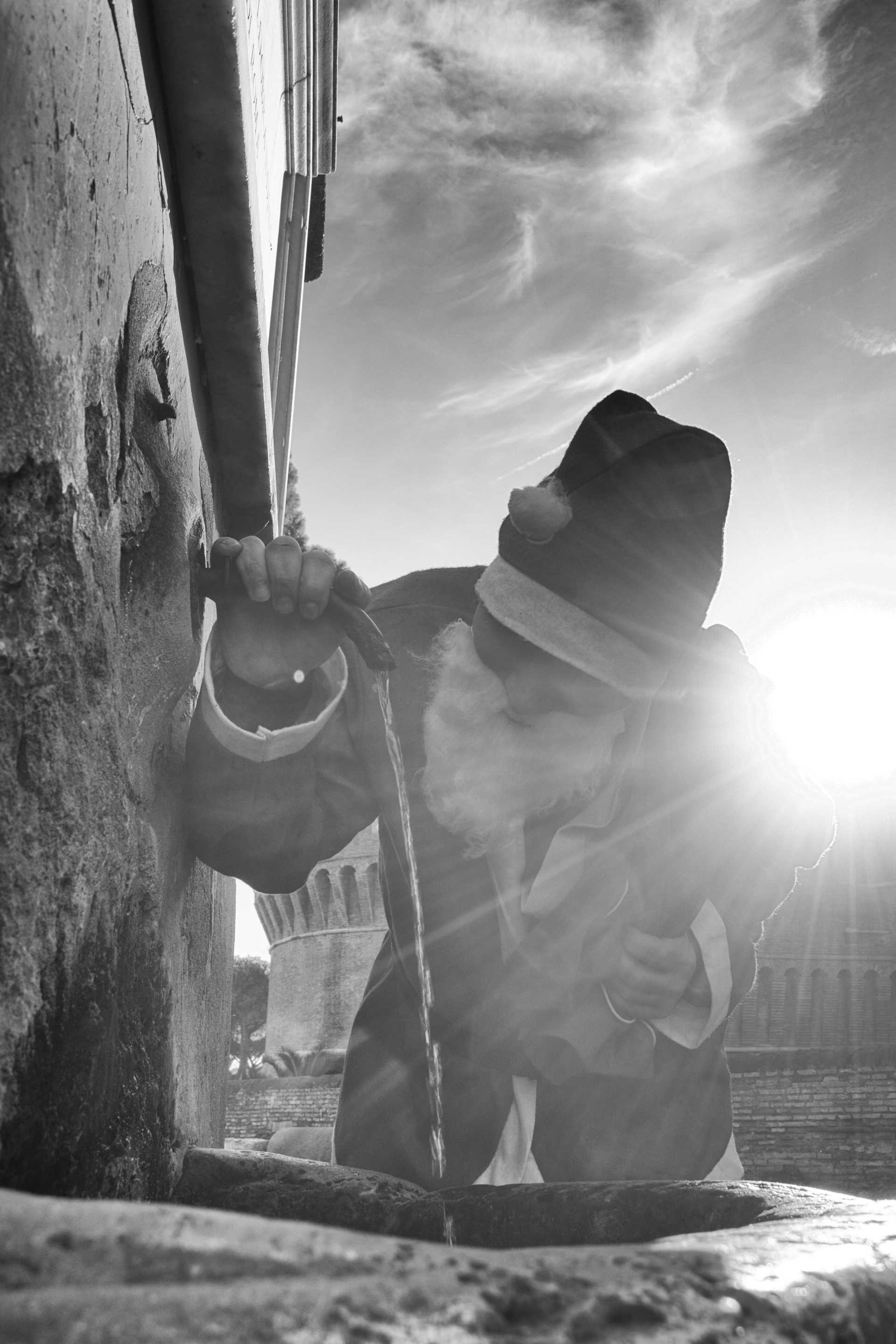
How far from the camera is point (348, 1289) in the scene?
42 centimetres

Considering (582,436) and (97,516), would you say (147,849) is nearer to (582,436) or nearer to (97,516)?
(97,516)

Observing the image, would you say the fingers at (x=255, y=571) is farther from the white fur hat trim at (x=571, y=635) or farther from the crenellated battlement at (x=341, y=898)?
the crenellated battlement at (x=341, y=898)

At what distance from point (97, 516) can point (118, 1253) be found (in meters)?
0.69

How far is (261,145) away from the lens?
244 cm

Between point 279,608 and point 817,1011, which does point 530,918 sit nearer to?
point 279,608

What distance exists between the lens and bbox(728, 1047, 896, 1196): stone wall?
1403 cm

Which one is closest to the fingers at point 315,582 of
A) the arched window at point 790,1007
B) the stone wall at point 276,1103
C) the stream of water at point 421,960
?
the stream of water at point 421,960

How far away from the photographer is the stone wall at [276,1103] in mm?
19109

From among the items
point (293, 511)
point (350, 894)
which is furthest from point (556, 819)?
point (350, 894)

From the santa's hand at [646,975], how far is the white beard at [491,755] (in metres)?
0.27

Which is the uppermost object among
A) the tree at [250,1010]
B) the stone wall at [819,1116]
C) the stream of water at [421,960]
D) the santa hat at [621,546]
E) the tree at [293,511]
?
the tree at [293,511]

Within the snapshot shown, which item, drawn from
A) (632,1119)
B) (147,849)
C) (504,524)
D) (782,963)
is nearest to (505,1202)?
(147,849)

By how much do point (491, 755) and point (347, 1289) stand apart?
5.25ft

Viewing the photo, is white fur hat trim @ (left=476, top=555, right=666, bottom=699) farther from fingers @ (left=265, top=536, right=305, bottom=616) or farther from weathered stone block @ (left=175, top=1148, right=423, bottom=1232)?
weathered stone block @ (left=175, top=1148, right=423, bottom=1232)
